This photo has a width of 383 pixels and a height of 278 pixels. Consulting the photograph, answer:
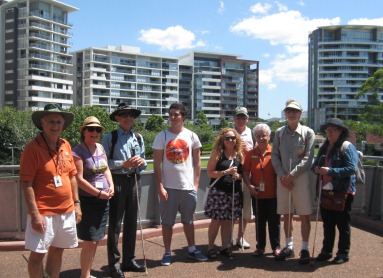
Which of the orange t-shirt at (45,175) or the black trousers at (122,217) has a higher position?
the orange t-shirt at (45,175)

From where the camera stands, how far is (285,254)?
587 centimetres

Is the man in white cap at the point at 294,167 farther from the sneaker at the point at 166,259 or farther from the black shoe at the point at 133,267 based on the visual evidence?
the black shoe at the point at 133,267

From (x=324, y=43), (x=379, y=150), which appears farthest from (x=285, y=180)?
(x=324, y=43)

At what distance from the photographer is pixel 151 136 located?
6819 centimetres

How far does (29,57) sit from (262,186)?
105263mm

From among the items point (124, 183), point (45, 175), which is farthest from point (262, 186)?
point (45, 175)

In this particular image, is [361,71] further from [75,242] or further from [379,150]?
[75,242]

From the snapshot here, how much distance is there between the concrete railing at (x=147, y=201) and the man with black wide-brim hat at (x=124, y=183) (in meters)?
1.76

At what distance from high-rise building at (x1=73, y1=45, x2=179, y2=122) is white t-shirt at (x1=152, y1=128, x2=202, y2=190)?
4561 inches

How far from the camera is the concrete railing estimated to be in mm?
6438

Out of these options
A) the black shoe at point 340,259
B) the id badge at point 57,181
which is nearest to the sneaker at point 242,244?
the black shoe at point 340,259

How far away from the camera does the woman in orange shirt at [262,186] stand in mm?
5973

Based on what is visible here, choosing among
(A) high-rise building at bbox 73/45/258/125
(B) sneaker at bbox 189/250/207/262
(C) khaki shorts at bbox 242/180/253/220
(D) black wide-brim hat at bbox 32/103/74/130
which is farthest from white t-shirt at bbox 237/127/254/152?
(A) high-rise building at bbox 73/45/258/125

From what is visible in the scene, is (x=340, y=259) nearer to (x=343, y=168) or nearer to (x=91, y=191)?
(x=343, y=168)
